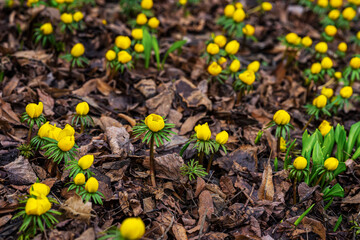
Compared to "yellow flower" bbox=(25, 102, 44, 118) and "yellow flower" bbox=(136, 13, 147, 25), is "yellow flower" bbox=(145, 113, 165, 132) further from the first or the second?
"yellow flower" bbox=(136, 13, 147, 25)

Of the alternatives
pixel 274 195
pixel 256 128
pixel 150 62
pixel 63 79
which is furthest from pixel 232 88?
pixel 63 79

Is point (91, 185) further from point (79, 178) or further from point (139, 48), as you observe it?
point (139, 48)

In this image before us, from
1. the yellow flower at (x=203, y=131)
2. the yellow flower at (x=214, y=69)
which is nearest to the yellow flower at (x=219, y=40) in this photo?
the yellow flower at (x=214, y=69)

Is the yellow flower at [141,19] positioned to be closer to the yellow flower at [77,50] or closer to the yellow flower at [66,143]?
the yellow flower at [77,50]

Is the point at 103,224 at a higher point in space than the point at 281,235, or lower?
higher

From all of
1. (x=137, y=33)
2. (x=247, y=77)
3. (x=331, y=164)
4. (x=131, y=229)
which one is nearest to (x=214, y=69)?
(x=247, y=77)

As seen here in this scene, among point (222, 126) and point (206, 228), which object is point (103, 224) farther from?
point (222, 126)
